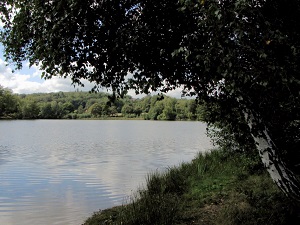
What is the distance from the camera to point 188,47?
3.61 m

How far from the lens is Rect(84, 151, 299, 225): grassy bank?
5.87m

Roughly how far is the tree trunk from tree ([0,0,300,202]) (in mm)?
15

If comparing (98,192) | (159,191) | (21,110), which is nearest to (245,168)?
(159,191)

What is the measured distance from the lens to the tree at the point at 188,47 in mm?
3236

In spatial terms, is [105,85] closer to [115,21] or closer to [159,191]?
[115,21]

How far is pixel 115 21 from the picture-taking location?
4633 millimetres

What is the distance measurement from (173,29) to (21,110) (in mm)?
140560

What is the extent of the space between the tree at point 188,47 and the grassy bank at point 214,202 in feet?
3.19

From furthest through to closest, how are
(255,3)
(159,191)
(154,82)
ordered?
1. (159,191)
2. (154,82)
3. (255,3)

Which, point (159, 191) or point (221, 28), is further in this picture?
point (159, 191)

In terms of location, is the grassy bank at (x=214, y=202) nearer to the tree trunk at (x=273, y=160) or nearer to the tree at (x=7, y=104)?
the tree trunk at (x=273, y=160)

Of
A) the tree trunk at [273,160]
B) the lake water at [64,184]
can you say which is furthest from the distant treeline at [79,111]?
the tree trunk at [273,160]

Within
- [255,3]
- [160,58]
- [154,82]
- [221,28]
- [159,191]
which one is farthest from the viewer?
[159,191]

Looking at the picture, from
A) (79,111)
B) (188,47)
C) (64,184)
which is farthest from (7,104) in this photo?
(188,47)
